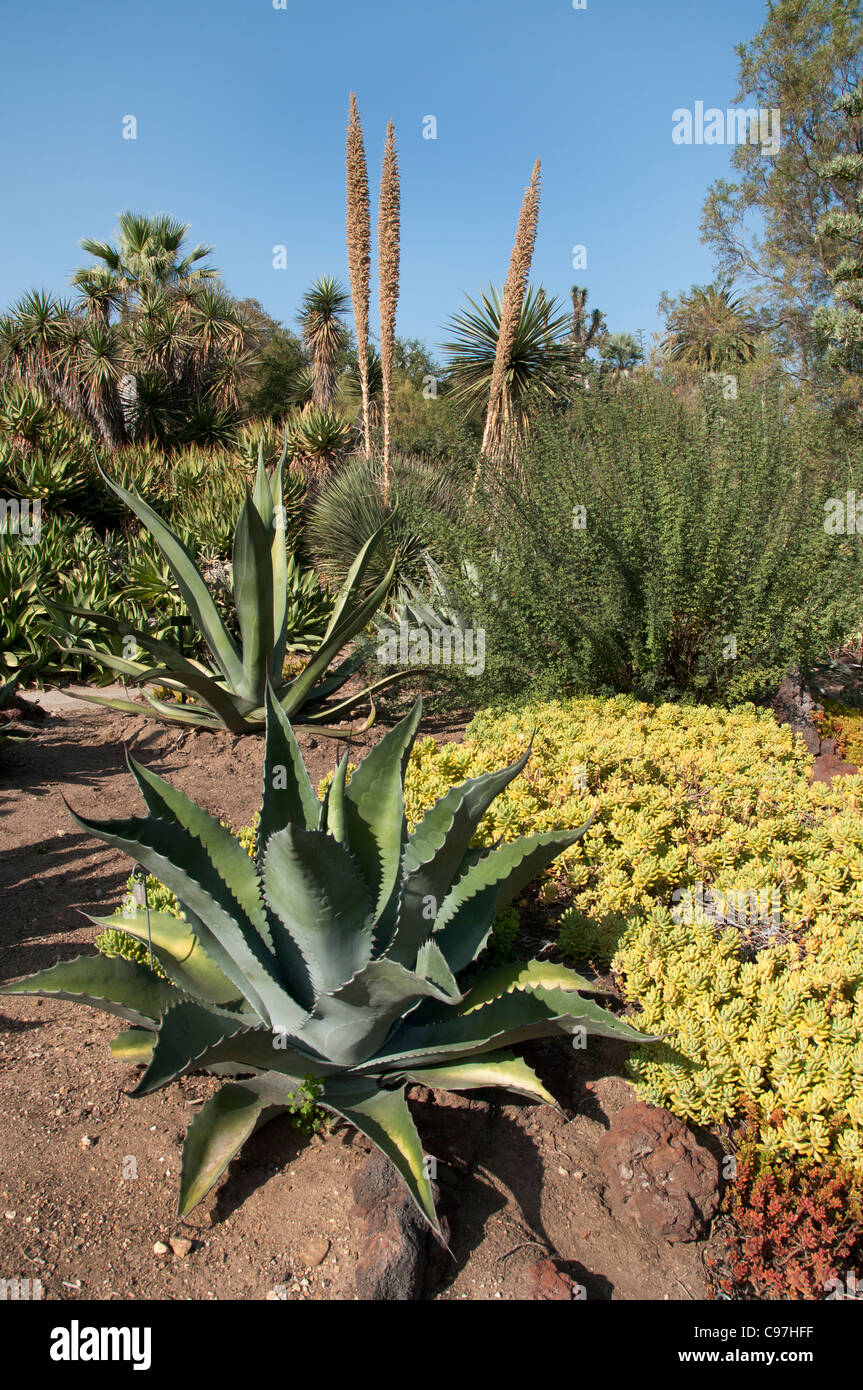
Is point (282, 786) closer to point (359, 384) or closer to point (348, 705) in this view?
point (348, 705)

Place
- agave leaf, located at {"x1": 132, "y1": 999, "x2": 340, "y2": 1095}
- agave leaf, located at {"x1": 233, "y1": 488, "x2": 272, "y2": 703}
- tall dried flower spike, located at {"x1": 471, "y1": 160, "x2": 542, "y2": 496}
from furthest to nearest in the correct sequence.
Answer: tall dried flower spike, located at {"x1": 471, "y1": 160, "x2": 542, "y2": 496} → agave leaf, located at {"x1": 233, "y1": 488, "x2": 272, "y2": 703} → agave leaf, located at {"x1": 132, "y1": 999, "x2": 340, "y2": 1095}

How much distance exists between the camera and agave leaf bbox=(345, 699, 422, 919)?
243 cm

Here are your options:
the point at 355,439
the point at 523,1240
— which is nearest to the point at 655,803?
the point at 523,1240

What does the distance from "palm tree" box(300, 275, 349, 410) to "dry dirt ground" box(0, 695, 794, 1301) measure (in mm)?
20630

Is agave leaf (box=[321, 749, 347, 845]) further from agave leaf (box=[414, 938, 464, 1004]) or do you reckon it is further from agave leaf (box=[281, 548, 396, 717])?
agave leaf (box=[281, 548, 396, 717])

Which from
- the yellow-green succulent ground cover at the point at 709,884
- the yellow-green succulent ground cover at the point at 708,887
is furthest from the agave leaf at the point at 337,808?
the yellow-green succulent ground cover at the point at 709,884

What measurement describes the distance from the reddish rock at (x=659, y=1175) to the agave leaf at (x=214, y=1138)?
94 centimetres

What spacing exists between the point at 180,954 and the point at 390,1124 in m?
0.81

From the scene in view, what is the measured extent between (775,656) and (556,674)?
1428 millimetres

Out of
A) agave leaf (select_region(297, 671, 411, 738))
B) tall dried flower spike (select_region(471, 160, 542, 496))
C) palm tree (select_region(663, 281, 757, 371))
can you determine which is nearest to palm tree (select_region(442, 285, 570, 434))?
tall dried flower spike (select_region(471, 160, 542, 496))

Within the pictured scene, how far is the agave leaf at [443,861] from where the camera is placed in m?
2.22

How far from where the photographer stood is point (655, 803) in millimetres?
3668

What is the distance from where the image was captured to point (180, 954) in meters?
2.49

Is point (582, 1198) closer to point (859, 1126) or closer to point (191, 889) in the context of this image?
point (859, 1126)
